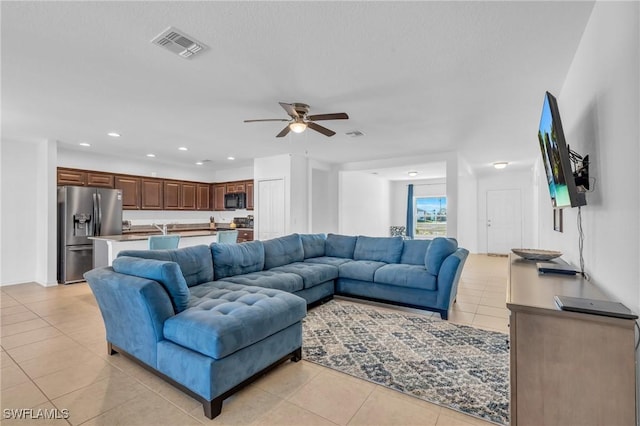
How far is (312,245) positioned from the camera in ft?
16.8

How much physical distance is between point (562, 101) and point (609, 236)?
6.88 ft

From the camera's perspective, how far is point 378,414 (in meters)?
1.92

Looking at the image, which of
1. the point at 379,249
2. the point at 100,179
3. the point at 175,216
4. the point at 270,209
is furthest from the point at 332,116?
the point at 175,216

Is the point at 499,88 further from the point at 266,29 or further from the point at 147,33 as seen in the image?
the point at 147,33

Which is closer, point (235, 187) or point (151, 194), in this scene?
point (151, 194)

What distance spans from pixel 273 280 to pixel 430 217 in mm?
8452

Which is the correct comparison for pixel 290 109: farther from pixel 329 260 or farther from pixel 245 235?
pixel 245 235

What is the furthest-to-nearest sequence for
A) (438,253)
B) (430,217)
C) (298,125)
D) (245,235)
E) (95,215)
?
(430,217)
(245,235)
(95,215)
(438,253)
(298,125)

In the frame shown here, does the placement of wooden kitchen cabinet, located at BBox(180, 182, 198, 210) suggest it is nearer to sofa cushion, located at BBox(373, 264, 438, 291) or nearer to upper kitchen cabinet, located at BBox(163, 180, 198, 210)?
upper kitchen cabinet, located at BBox(163, 180, 198, 210)

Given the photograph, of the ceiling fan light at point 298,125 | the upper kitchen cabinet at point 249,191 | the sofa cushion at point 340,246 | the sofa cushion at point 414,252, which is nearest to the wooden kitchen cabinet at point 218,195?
the upper kitchen cabinet at point 249,191

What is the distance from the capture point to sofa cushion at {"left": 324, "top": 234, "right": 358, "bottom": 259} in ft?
16.6

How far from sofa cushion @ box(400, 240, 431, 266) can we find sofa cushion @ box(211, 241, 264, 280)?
6.64 feet

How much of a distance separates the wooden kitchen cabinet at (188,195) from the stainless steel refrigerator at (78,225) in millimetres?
1978

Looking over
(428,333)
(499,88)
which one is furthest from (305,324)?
(499,88)
